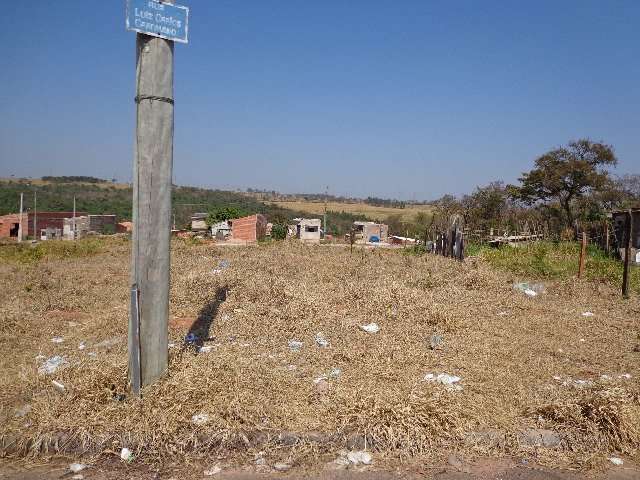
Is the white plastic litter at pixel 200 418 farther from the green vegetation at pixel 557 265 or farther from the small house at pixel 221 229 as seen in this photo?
the small house at pixel 221 229

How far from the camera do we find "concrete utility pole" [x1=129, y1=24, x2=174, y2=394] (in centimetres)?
337

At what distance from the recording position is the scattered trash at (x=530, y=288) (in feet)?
26.5

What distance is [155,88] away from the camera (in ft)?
11.1

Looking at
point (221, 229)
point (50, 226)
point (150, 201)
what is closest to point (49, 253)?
point (150, 201)

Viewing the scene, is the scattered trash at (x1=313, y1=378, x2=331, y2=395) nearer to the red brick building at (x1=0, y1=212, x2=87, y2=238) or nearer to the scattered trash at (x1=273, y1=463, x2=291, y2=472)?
the scattered trash at (x1=273, y1=463, x2=291, y2=472)

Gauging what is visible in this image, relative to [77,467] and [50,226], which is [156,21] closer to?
[77,467]

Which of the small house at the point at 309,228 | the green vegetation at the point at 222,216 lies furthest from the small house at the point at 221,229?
the small house at the point at 309,228

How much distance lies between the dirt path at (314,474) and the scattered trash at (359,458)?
0.26ft

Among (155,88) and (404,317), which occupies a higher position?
(155,88)

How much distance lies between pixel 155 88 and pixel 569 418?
135 inches

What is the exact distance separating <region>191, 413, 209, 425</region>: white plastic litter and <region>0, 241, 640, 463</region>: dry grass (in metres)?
0.03

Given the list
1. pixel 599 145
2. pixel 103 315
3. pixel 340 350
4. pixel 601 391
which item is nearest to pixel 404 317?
pixel 340 350

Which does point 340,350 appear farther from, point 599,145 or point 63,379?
point 599,145

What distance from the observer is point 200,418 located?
3150mm
